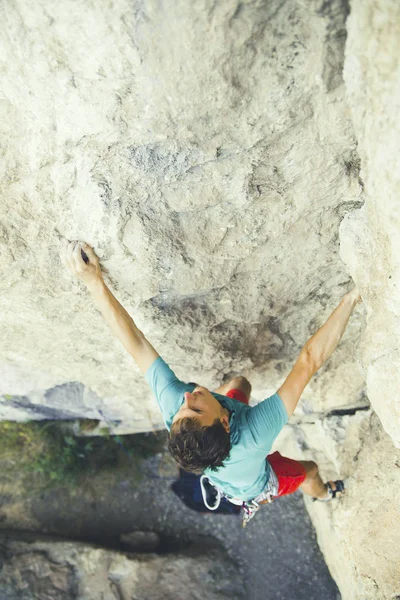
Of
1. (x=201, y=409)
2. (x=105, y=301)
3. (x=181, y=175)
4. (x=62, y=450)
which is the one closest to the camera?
(x=181, y=175)

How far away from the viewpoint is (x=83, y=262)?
1948 millimetres

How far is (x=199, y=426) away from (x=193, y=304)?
2.24 feet

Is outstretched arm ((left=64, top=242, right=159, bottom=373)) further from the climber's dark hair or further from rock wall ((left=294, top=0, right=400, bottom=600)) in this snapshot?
rock wall ((left=294, top=0, right=400, bottom=600))

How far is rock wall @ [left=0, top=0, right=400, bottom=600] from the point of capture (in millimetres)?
1370

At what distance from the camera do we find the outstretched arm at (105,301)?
6.39 ft

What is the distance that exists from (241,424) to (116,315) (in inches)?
29.8

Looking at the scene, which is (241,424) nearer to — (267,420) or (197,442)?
(267,420)

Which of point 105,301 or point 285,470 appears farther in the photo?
point 285,470

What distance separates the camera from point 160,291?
217 cm

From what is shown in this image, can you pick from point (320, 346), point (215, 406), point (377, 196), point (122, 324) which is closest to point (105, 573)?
point (215, 406)

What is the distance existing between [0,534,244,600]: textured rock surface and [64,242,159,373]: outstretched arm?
2.38 meters

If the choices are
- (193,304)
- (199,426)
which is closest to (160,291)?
(193,304)

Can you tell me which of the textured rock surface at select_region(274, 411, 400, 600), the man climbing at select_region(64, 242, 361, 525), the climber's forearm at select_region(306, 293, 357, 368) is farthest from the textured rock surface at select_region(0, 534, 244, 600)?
the climber's forearm at select_region(306, 293, 357, 368)

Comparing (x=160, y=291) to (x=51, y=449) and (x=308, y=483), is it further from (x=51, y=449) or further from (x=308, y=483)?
(x=51, y=449)
